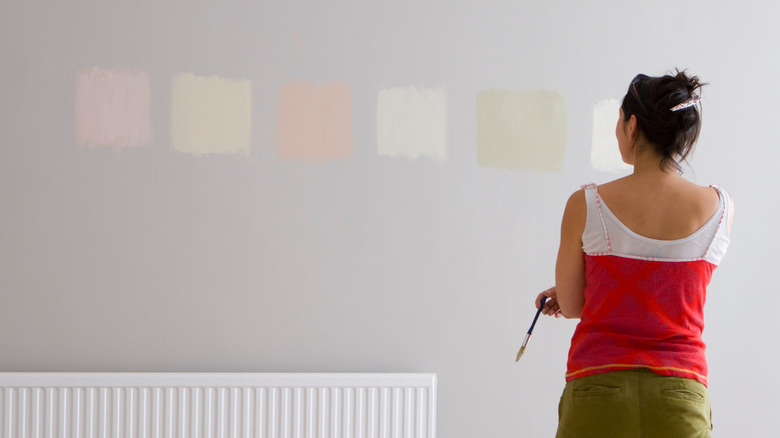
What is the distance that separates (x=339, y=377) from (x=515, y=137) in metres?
0.94

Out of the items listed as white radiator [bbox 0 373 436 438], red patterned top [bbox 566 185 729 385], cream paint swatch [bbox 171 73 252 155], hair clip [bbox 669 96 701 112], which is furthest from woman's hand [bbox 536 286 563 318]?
cream paint swatch [bbox 171 73 252 155]

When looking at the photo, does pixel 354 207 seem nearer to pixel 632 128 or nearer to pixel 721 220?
pixel 632 128

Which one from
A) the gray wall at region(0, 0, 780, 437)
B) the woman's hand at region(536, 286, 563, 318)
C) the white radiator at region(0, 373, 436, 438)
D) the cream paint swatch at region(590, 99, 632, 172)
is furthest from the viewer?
the cream paint swatch at region(590, 99, 632, 172)

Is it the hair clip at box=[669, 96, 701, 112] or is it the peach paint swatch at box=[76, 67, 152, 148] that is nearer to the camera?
the hair clip at box=[669, 96, 701, 112]

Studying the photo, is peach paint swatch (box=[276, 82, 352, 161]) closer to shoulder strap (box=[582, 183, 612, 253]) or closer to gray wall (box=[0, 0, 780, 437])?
gray wall (box=[0, 0, 780, 437])

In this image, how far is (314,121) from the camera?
198 centimetres

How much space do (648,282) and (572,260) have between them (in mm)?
143

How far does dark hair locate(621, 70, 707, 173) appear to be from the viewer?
3.47ft

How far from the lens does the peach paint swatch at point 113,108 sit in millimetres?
1947

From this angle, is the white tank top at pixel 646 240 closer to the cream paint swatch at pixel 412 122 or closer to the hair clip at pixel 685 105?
the hair clip at pixel 685 105

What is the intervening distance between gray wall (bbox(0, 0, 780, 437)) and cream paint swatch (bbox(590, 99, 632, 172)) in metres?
0.04

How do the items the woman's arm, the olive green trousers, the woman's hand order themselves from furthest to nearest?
the woman's hand → the woman's arm → the olive green trousers

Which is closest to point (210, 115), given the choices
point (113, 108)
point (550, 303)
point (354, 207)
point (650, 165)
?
point (113, 108)

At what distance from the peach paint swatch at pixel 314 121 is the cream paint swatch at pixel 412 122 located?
0.37 feet
